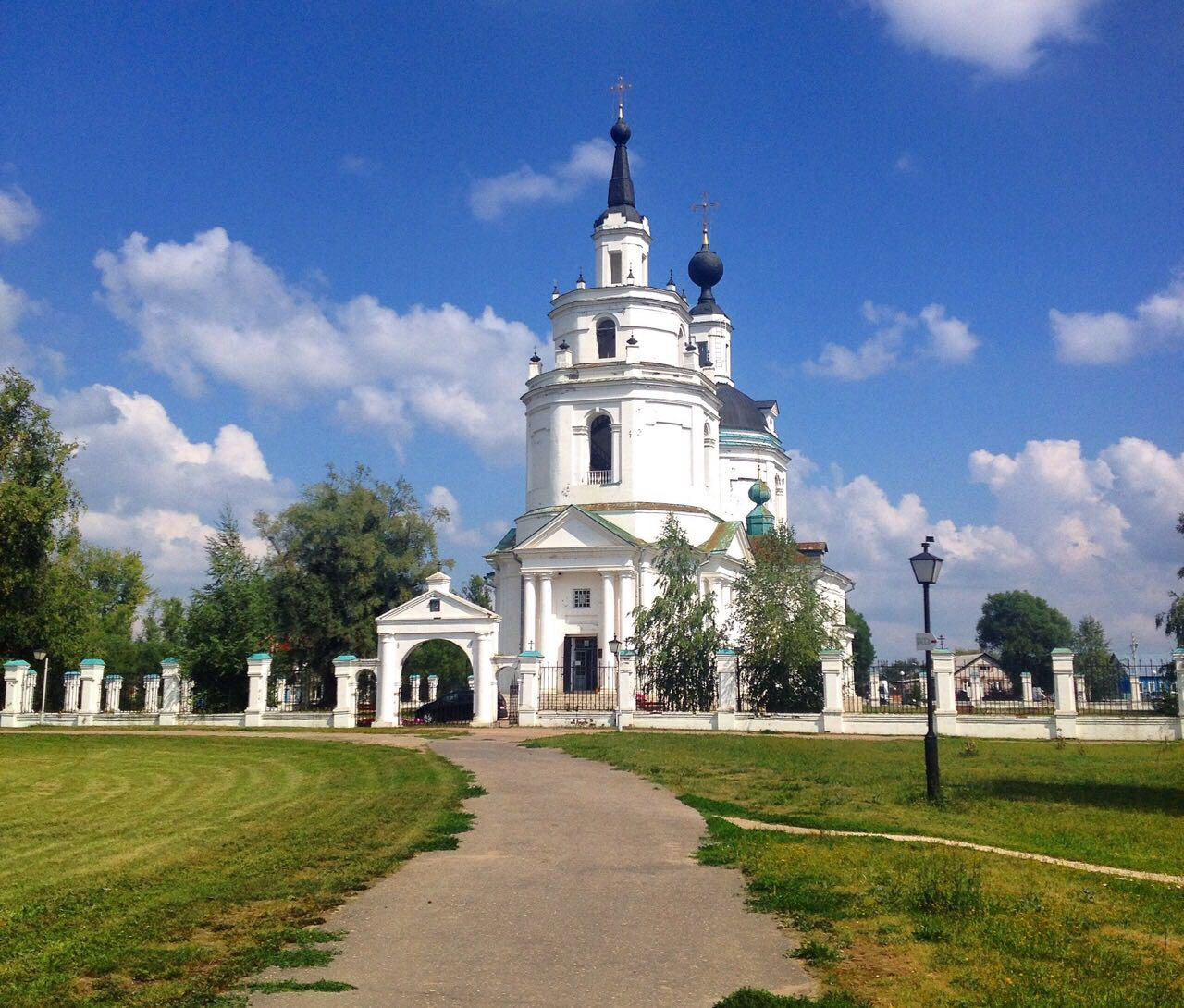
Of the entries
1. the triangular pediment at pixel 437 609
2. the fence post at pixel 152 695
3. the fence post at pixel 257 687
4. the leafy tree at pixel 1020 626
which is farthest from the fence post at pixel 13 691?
the leafy tree at pixel 1020 626

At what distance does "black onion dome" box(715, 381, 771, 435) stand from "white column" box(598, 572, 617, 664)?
21523 mm

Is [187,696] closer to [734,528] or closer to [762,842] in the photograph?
[734,528]

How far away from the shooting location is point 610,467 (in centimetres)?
4369

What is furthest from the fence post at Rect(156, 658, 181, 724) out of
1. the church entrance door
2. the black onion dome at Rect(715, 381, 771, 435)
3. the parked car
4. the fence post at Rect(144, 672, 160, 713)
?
the black onion dome at Rect(715, 381, 771, 435)

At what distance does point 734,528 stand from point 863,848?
33.9 m

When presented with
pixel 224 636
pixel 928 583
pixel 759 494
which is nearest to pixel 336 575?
pixel 224 636

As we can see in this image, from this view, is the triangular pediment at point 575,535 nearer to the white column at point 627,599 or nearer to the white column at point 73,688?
the white column at point 627,599

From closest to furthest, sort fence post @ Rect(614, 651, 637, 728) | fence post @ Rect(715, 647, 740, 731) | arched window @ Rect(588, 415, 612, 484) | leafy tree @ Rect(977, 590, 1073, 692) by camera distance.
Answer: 1. fence post @ Rect(715, 647, 740, 731)
2. fence post @ Rect(614, 651, 637, 728)
3. arched window @ Rect(588, 415, 612, 484)
4. leafy tree @ Rect(977, 590, 1073, 692)

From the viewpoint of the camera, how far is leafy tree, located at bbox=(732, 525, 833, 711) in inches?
1245

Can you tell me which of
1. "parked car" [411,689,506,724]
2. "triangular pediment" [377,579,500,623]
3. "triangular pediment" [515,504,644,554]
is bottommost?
"parked car" [411,689,506,724]

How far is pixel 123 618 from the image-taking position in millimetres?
67438

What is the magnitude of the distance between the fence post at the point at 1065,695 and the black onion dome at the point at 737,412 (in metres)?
33.3

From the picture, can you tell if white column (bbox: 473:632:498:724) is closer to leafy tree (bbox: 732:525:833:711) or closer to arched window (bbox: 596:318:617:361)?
leafy tree (bbox: 732:525:833:711)

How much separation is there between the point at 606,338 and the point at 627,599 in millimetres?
10802
